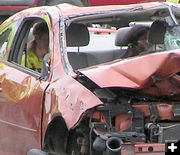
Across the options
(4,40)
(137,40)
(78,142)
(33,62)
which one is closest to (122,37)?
(137,40)

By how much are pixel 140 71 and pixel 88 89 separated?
466 mm

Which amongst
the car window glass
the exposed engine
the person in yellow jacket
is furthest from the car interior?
the exposed engine

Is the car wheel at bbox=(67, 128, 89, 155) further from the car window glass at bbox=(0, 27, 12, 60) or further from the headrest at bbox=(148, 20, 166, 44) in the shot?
the car window glass at bbox=(0, 27, 12, 60)

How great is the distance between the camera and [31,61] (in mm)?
7473

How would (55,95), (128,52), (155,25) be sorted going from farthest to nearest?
(128,52), (155,25), (55,95)

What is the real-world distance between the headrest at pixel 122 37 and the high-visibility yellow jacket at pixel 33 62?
A: 0.93 m

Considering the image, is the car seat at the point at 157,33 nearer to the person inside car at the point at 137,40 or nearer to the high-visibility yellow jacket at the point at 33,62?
the person inside car at the point at 137,40

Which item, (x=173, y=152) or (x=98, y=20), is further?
(x=98, y=20)

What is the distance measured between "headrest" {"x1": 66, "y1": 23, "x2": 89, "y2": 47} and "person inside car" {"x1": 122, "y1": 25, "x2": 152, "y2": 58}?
1.93 ft

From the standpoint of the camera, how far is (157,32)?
7.16 m

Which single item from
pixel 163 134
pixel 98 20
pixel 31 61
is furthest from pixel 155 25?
pixel 163 134

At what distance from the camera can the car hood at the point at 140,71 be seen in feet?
18.0

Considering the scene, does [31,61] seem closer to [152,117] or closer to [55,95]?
[55,95]

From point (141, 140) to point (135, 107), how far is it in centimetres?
29
